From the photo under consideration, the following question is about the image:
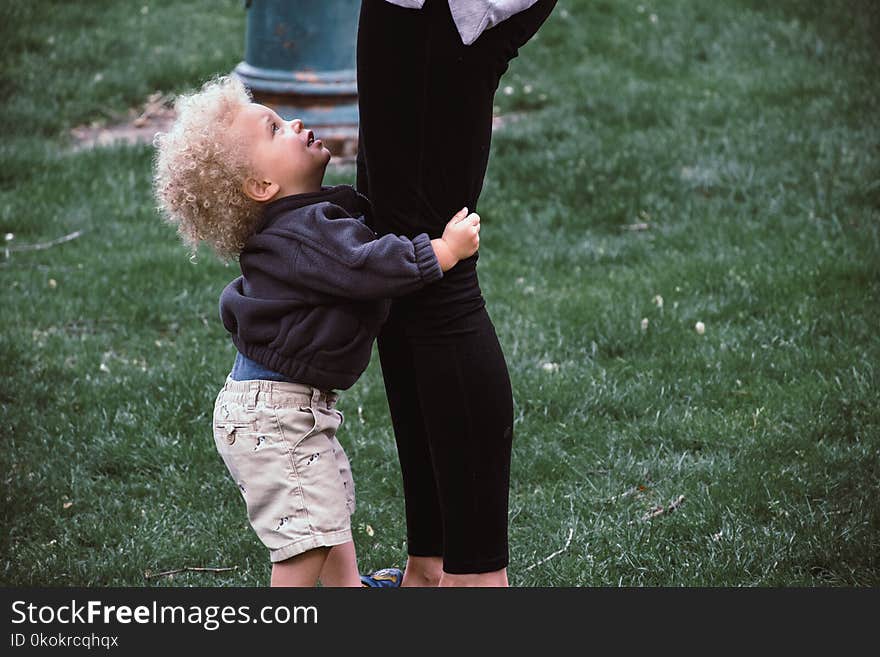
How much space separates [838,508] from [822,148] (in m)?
3.52

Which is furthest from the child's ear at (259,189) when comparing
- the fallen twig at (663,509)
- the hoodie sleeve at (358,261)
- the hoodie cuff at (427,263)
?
the fallen twig at (663,509)

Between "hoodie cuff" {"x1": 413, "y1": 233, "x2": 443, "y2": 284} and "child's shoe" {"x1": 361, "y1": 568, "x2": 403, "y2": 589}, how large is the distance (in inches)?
31.9

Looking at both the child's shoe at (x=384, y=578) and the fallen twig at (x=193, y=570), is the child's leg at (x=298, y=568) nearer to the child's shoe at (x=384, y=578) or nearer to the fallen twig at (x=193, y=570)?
the child's shoe at (x=384, y=578)

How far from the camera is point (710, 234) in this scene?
18.1 feet

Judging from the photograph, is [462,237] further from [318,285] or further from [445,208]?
[318,285]

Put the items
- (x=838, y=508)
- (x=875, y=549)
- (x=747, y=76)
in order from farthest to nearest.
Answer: (x=747, y=76) → (x=838, y=508) → (x=875, y=549)

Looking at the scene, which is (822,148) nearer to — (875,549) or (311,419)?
(875,549)

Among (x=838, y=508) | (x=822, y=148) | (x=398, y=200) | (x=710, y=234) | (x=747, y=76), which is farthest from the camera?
(x=747, y=76)

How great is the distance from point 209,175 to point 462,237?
0.52m

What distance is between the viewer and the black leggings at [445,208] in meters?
2.26

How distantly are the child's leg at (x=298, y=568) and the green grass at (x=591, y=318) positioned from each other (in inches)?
23.2

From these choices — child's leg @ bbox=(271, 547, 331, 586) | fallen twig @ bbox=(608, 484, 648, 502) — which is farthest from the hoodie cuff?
fallen twig @ bbox=(608, 484, 648, 502)

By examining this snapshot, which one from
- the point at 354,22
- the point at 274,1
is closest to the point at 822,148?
the point at 354,22

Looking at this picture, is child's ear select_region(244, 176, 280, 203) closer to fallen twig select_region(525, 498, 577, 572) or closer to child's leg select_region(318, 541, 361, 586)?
child's leg select_region(318, 541, 361, 586)
